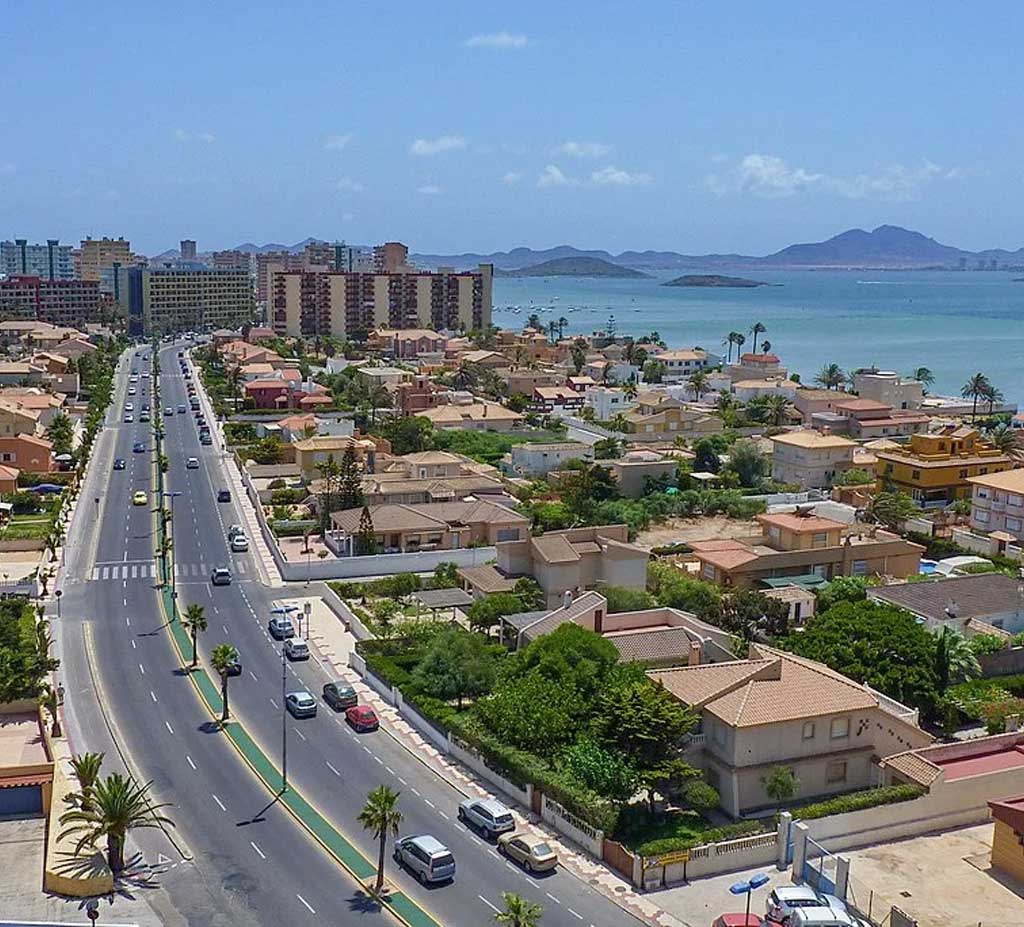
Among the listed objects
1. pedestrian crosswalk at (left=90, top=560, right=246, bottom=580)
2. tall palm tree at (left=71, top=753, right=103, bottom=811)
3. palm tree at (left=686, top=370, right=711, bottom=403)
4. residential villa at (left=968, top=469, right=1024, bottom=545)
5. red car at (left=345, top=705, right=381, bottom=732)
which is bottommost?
red car at (left=345, top=705, right=381, bottom=732)

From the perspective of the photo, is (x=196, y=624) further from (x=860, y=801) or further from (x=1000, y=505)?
(x=1000, y=505)

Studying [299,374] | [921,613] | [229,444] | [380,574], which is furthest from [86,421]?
[921,613]

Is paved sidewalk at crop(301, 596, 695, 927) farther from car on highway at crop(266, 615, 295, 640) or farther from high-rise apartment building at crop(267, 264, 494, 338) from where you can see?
high-rise apartment building at crop(267, 264, 494, 338)

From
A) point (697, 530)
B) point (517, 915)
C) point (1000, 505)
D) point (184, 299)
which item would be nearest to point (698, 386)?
point (697, 530)

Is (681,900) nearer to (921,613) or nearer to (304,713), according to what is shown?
(304,713)

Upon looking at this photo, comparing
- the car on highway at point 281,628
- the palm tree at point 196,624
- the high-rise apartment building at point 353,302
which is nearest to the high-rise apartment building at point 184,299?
the high-rise apartment building at point 353,302

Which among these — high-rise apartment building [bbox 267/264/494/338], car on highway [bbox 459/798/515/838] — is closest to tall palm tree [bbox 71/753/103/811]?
car on highway [bbox 459/798/515/838]

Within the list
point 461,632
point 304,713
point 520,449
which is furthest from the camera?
point 520,449
